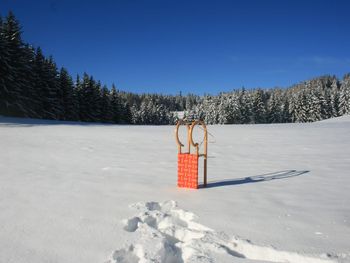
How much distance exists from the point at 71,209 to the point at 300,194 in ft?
13.1

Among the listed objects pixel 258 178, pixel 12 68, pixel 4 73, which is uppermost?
pixel 12 68

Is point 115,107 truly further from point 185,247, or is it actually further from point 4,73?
point 185,247

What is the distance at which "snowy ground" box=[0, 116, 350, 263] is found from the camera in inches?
133

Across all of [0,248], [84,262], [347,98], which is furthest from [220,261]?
[347,98]

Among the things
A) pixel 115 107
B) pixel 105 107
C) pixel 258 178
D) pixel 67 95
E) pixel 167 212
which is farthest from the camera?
pixel 115 107

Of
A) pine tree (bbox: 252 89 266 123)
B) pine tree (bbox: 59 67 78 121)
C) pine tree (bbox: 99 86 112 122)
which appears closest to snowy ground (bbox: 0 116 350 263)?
pine tree (bbox: 59 67 78 121)

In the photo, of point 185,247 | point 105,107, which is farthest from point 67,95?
point 185,247

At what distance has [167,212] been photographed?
4691 millimetres

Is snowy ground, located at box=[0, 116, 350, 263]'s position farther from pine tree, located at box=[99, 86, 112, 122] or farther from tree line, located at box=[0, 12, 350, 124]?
pine tree, located at box=[99, 86, 112, 122]

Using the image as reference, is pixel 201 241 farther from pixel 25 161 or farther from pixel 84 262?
pixel 25 161

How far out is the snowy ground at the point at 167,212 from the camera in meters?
3.37

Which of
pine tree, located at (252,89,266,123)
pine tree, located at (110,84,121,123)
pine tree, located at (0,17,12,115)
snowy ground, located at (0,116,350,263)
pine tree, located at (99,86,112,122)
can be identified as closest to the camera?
snowy ground, located at (0,116,350,263)

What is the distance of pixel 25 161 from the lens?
28.2ft

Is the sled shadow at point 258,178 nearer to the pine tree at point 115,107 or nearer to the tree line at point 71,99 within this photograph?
the tree line at point 71,99
